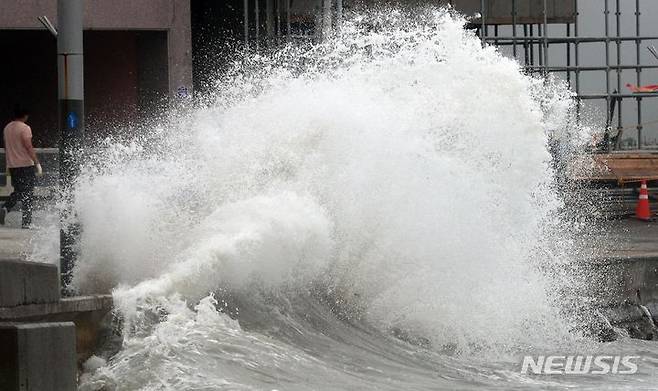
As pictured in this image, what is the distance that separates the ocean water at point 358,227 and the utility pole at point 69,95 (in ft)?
0.96

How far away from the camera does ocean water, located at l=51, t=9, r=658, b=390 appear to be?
9961 millimetres

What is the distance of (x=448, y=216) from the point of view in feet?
40.5

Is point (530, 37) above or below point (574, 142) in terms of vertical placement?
above

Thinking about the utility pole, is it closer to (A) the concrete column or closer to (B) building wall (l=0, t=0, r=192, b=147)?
(B) building wall (l=0, t=0, r=192, b=147)

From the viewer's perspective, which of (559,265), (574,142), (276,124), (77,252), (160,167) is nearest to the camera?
(77,252)

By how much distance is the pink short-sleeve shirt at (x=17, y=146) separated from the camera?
51.1 feet

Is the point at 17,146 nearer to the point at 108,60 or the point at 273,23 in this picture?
the point at 273,23

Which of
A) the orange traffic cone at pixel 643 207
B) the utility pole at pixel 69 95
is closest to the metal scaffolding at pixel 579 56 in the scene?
the orange traffic cone at pixel 643 207

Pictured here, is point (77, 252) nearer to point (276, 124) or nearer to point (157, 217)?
point (157, 217)

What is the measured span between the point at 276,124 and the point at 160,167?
134 centimetres

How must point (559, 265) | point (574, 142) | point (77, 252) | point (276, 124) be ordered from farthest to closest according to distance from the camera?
1. point (574, 142)
2. point (559, 265)
3. point (276, 124)
4. point (77, 252)

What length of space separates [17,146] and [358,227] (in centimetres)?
547

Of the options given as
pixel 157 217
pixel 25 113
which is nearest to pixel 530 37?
pixel 25 113

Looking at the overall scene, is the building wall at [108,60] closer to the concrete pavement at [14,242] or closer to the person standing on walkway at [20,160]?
the person standing on walkway at [20,160]
